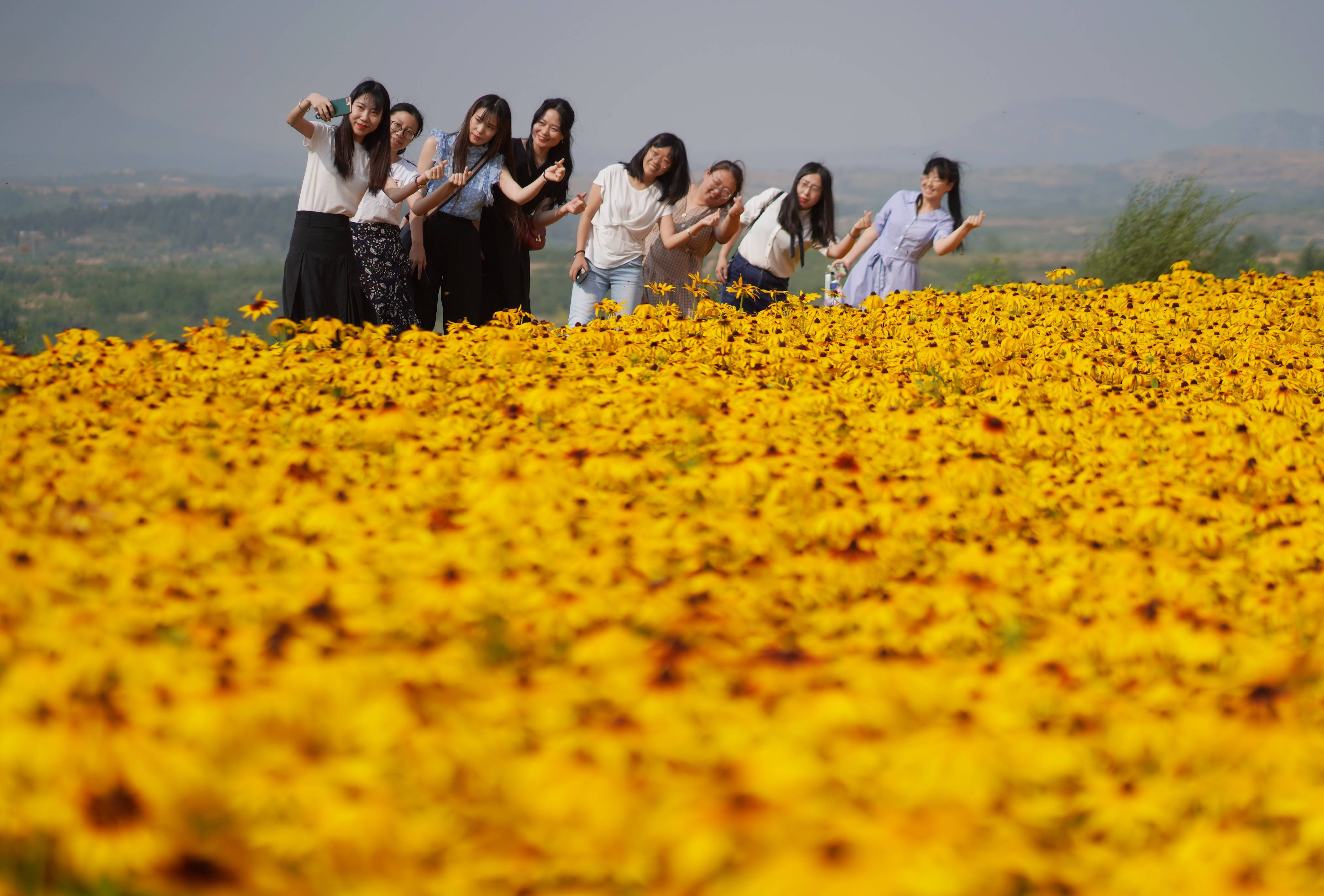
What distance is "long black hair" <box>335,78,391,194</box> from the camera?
661 centimetres

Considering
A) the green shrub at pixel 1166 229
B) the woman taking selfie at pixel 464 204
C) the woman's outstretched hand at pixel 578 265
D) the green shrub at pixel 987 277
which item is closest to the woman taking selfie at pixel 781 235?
the woman's outstretched hand at pixel 578 265

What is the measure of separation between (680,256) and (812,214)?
1.35m

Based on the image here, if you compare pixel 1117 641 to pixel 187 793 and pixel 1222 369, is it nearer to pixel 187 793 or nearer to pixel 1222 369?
pixel 187 793

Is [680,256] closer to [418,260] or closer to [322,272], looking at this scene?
[418,260]

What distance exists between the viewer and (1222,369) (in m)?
7.20

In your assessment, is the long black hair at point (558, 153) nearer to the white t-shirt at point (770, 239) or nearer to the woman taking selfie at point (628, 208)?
the woman taking selfie at point (628, 208)

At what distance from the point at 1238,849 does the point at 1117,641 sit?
88 cm

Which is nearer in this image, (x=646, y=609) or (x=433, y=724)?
(x=433, y=724)

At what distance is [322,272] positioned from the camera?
7.07 metres

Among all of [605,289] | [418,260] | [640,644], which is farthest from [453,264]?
[640,644]

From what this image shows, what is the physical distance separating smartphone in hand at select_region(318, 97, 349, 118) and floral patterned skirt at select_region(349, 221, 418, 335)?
0.94 m

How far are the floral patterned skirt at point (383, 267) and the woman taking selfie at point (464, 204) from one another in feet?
0.66

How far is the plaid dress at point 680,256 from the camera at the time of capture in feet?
28.7

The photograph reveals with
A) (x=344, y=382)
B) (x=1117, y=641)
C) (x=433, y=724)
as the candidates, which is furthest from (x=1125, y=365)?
(x=433, y=724)
